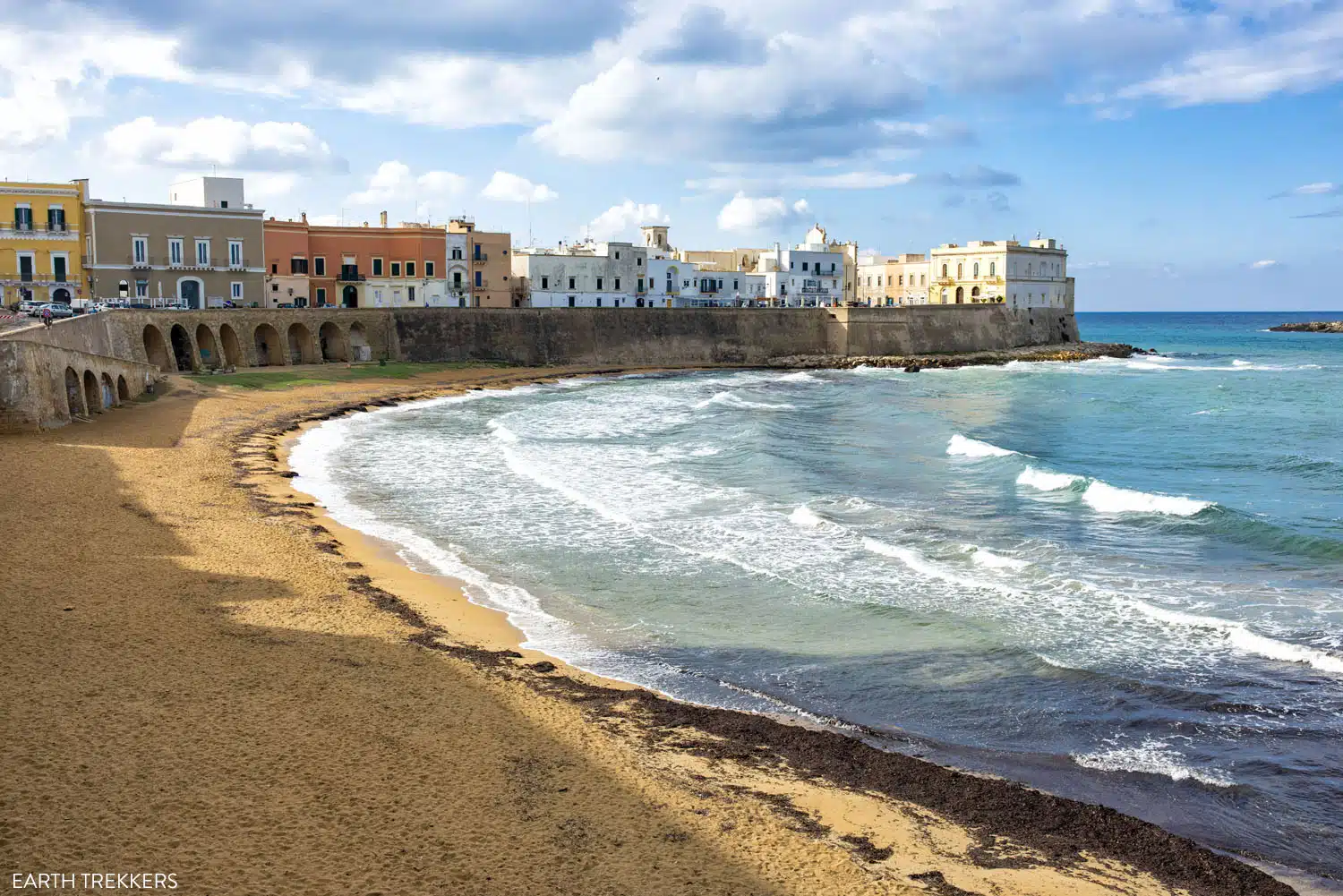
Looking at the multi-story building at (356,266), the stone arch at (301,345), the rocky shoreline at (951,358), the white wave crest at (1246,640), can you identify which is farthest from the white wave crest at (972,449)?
the multi-story building at (356,266)

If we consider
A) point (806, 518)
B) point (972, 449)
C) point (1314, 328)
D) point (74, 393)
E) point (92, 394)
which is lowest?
point (806, 518)

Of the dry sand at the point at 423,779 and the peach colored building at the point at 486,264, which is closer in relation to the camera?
the dry sand at the point at 423,779

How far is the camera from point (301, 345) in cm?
5469

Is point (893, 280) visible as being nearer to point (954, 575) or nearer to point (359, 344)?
point (359, 344)

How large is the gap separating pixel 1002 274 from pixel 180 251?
54804mm

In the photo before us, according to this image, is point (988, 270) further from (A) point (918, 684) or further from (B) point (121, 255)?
(A) point (918, 684)

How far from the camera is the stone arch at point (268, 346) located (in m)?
52.4

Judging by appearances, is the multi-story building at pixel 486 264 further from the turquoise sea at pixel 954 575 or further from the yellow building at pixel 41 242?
the turquoise sea at pixel 954 575

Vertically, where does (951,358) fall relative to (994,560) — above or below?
above

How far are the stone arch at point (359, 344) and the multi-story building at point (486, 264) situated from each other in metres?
10.8

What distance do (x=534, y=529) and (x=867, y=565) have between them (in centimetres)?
631

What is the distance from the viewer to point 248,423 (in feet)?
112

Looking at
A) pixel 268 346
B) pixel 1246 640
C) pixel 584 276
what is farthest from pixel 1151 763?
pixel 584 276

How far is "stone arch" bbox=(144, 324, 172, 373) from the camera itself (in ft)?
150
